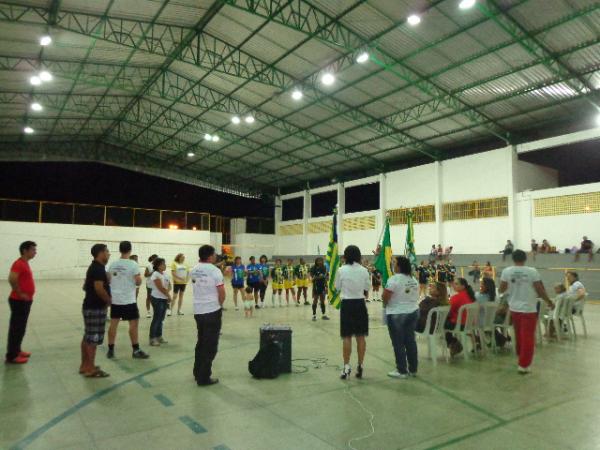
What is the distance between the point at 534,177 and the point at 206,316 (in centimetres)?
2195

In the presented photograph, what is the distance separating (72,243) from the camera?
94.4 ft

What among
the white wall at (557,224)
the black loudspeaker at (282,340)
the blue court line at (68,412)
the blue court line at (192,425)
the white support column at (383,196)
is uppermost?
the white support column at (383,196)

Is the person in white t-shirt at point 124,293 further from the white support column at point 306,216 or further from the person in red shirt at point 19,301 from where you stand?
the white support column at point 306,216

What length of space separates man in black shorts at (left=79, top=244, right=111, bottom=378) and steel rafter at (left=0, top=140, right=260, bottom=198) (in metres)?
28.3

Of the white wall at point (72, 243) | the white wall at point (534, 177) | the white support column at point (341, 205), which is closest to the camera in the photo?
the white wall at point (534, 177)

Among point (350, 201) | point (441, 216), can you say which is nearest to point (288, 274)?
point (441, 216)

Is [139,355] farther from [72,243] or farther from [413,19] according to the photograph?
[72,243]

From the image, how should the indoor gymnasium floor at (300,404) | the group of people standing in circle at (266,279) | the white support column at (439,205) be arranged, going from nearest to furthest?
the indoor gymnasium floor at (300,404) → the group of people standing in circle at (266,279) → the white support column at (439,205)

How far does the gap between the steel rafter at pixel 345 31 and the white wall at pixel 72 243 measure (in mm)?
20824

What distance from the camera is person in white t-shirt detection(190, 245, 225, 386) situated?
16.9 ft

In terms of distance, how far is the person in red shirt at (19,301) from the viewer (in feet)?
19.6

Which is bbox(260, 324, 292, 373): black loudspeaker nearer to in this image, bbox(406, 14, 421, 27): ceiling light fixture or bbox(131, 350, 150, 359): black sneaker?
bbox(131, 350, 150, 359): black sneaker

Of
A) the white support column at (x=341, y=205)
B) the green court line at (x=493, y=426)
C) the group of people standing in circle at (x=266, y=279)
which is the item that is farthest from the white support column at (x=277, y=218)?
the green court line at (x=493, y=426)

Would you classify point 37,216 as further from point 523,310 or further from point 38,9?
point 523,310
